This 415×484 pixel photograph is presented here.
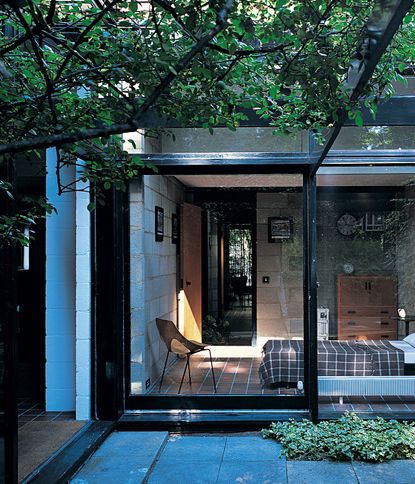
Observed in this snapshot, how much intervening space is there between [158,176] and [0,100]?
285cm

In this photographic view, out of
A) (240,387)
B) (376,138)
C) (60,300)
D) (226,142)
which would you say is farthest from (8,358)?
(376,138)

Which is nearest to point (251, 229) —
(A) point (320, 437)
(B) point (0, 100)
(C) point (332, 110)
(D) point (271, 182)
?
(D) point (271, 182)

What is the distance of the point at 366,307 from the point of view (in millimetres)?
5590

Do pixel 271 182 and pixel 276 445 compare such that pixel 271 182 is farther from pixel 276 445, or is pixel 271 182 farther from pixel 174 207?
pixel 276 445

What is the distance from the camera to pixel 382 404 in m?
4.93

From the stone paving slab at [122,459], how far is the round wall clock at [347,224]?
7.97ft

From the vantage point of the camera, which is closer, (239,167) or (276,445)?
(276,445)

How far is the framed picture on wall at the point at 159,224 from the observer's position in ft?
17.9

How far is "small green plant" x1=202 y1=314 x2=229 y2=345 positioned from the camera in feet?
18.5

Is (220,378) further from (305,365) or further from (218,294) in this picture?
(218,294)

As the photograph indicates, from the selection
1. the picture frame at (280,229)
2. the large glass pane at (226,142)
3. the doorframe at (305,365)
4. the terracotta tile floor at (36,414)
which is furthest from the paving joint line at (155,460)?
the large glass pane at (226,142)

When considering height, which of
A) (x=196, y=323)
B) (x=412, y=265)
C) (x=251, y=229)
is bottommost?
(x=196, y=323)

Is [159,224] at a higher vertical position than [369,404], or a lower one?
higher

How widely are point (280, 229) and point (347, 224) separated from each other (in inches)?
25.8
